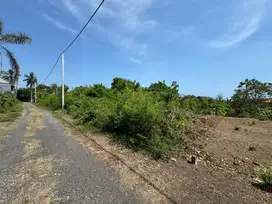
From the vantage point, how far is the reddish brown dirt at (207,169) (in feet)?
10.6

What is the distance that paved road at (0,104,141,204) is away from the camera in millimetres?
3025

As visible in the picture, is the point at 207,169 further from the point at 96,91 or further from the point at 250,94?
the point at 96,91

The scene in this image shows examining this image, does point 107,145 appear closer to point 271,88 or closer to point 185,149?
point 185,149

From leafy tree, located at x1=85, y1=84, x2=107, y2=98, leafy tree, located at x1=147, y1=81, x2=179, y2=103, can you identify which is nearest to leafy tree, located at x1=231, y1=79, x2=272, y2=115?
leafy tree, located at x1=147, y1=81, x2=179, y2=103

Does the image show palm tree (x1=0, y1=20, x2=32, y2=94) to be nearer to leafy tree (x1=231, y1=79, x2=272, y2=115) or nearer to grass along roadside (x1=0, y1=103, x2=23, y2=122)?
grass along roadside (x1=0, y1=103, x2=23, y2=122)

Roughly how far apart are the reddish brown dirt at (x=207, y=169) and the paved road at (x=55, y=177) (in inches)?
13.2

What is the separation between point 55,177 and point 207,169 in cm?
300

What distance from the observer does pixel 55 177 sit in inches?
147

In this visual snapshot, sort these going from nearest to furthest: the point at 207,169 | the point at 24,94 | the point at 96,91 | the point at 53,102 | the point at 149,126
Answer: the point at 207,169 < the point at 149,126 < the point at 96,91 < the point at 53,102 < the point at 24,94

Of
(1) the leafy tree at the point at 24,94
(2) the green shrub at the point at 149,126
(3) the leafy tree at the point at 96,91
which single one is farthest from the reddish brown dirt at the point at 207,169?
(1) the leafy tree at the point at 24,94

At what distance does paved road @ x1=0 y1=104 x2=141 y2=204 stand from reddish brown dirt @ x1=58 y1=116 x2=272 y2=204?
0.33 metres

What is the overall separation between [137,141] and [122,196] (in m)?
3.03

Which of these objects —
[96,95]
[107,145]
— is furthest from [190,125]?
[96,95]

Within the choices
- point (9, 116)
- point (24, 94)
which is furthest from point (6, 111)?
point (24, 94)
